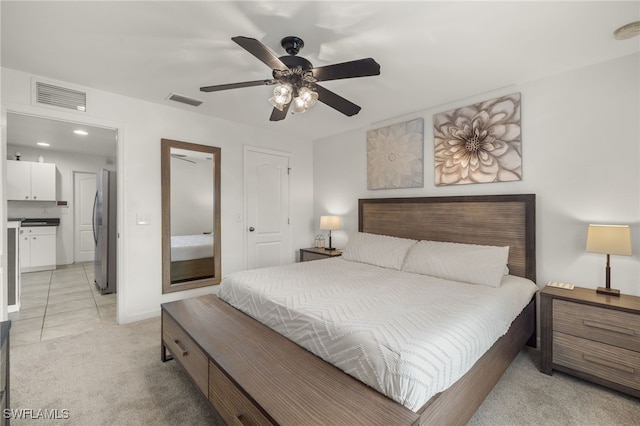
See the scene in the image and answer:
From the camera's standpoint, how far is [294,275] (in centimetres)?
263

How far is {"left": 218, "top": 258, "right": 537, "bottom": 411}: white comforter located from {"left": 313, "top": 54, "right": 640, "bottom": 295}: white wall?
46 cm

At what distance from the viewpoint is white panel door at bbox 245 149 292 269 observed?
4.22 m

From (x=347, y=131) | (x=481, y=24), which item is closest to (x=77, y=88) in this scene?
(x=347, y=131)

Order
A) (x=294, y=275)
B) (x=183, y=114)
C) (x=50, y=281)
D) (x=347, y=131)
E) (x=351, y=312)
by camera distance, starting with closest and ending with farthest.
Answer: (x=351, y=312) → (x=294, y=275) → (x=183, y=114) → (x=347, y=131) → (x=50, y=281)

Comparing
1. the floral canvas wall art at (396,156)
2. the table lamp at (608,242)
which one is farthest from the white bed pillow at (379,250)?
the table lamp at (608,242)

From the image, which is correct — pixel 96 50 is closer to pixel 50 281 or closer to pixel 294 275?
pixel 294 275

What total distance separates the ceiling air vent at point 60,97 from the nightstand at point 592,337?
15.4ft

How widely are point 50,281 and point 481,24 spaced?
6.89m

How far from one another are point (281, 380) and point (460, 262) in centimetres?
197

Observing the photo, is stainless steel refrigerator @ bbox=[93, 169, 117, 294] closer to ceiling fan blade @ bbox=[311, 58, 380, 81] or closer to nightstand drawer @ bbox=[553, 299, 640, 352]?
ceiling fan blade @ bbox=[311, 58, 380, 81]

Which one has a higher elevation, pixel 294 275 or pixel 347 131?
pixel 347 131

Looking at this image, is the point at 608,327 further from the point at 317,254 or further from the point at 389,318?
the point at 317,254

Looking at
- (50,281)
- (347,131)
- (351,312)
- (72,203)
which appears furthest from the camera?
(72,203)

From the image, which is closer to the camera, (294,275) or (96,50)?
(96,50)
